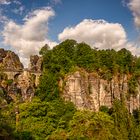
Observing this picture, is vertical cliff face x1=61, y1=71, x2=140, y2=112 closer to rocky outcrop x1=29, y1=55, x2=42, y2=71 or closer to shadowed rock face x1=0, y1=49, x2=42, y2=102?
shadowed rock face x1=0, y1=49, x2=42, y2=102

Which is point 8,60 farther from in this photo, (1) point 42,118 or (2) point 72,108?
(1) point 42,118

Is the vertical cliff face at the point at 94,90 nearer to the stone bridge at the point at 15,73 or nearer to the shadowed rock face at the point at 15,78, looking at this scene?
the shadowed rock face at the point at 15,78

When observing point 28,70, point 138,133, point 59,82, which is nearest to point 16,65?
point 28,70

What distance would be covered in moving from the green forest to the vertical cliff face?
947mm

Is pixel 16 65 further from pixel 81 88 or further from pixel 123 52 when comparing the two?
pixel 123 52

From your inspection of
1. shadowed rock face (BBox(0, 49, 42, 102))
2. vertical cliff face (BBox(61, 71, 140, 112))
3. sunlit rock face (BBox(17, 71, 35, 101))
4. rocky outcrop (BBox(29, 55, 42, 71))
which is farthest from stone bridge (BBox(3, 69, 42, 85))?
vertical cliff face (BBox(61, 71, 140, 112))

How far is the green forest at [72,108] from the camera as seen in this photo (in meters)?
47.6

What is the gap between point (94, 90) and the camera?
64.6 meters

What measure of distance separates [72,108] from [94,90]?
776cm

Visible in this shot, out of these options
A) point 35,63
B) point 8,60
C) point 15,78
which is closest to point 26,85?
point 15,78

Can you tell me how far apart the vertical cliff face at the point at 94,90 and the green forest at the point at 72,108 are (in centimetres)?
95

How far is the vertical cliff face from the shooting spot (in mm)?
62281

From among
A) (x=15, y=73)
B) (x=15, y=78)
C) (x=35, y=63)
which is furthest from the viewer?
(x=35, y=63)

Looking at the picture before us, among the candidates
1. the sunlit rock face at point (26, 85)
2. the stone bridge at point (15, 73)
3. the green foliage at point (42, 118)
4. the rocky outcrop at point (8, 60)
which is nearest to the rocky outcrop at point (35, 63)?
the stone bridge at point (15, 73)
